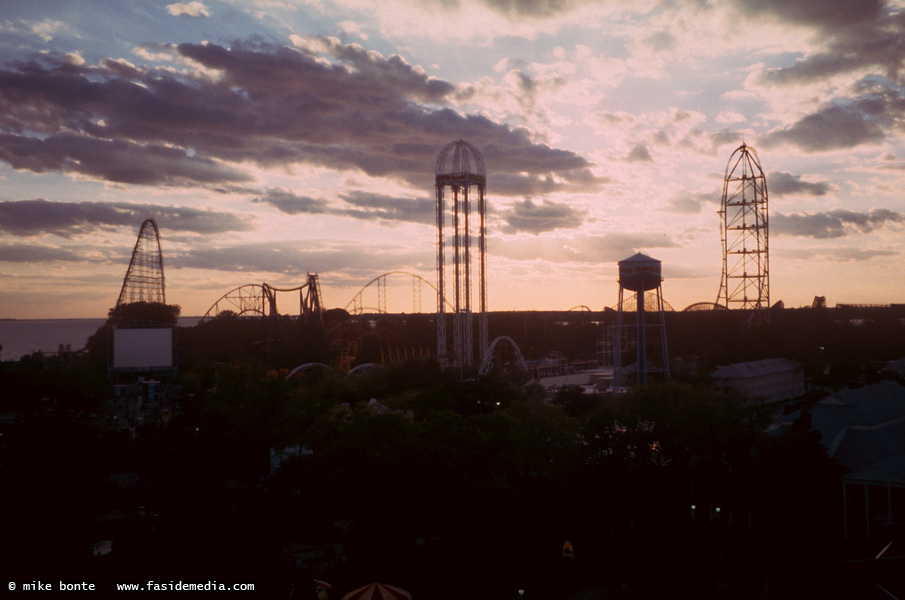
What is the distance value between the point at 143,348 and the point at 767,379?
2184 inches

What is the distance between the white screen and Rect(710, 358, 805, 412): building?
46814mm

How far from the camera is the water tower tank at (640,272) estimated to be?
152ft

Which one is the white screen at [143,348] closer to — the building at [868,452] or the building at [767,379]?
the building at [767,379]

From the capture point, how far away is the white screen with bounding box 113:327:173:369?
176 ft

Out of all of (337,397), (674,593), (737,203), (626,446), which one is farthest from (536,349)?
(674,593)

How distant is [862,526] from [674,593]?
35.8 feet

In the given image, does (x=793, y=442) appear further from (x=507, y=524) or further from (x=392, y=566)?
(x=392, y=566)

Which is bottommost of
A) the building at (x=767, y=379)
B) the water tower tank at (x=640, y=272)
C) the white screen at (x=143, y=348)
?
the building at (x=767, y=379)

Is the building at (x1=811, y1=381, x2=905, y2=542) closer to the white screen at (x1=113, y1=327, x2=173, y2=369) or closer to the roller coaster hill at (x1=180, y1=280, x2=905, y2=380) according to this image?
the roller coaster hill at (x1=180, y1=280, x2=905, y2=380)

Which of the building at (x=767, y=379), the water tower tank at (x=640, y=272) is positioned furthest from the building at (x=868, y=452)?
the building at (x=767, y=379)

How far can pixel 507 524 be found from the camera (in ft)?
68.2

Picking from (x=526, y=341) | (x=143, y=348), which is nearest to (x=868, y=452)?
(x=143, y=348)

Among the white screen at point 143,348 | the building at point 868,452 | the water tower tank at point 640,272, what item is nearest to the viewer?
the building at point 868,452

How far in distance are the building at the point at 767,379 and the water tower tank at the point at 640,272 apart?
44.2 ft
